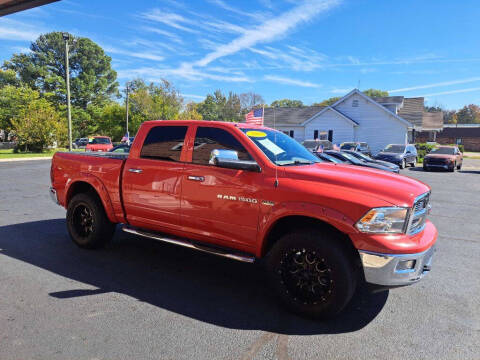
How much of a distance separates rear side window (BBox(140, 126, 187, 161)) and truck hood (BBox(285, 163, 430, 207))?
1.54 m

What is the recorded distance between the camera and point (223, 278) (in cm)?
424

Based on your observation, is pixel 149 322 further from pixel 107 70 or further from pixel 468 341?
pixel 107 70

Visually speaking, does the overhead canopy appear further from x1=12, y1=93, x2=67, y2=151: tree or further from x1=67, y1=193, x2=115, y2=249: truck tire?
x1=12, y1=93, x2=67, y2=151: tree

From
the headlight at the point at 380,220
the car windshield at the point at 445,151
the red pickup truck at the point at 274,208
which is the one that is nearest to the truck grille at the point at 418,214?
the red pickup truck at the point at 274,208

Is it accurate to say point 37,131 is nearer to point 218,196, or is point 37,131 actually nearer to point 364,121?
point 364,121

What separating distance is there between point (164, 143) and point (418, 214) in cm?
307

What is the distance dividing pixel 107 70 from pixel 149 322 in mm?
72768

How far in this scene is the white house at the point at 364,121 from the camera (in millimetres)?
33750

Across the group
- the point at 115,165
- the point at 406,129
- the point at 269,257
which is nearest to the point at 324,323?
the point at 269,257

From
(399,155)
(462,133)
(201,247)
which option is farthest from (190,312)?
(462,133)

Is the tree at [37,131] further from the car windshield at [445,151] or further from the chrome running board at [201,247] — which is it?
the car windshield at [445,151]

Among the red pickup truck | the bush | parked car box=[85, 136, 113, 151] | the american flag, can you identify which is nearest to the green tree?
parked car box=[85, 136, 113, 151]

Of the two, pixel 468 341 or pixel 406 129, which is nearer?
pixel 468 341

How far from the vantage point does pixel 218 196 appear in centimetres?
374
